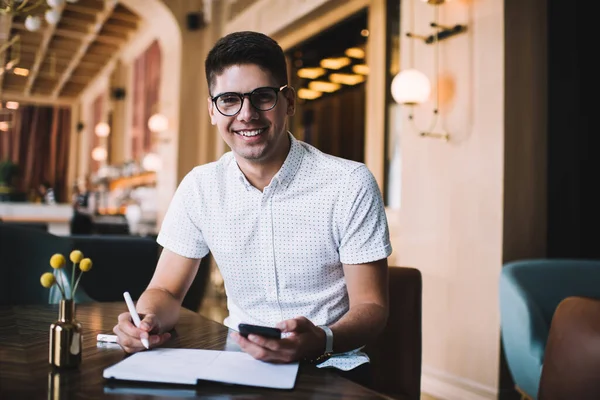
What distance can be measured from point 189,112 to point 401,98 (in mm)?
4182

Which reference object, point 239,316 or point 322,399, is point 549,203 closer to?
point 239,316

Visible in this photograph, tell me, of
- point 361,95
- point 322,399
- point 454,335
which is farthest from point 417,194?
point 361,95

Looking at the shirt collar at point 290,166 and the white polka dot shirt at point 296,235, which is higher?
the shirt collar at point 290,166

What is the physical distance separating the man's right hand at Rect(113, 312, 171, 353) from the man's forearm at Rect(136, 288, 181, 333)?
11cm

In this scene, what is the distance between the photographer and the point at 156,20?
7.34 metres

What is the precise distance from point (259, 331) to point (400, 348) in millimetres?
846

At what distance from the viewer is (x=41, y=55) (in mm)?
10375

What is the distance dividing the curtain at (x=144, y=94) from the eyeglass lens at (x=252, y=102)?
292 inches

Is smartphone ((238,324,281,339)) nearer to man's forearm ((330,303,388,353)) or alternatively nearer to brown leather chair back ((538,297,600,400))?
man's forearm ((330,303,388,353))

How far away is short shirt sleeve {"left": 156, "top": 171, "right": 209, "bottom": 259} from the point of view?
1576 millimetres

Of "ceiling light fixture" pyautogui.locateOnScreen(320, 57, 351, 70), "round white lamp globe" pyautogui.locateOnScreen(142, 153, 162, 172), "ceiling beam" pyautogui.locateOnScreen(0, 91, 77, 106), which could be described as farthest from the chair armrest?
"ceiling beam" pyautogui.locateOnScreen(0, 91, 77, 106)

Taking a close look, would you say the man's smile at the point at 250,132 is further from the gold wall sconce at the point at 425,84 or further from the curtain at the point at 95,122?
the curtain at the point at 95,122

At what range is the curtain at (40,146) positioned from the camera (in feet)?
46.4

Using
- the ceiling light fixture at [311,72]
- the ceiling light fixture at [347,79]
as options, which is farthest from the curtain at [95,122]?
the ceiling light fixture at [347,79]
